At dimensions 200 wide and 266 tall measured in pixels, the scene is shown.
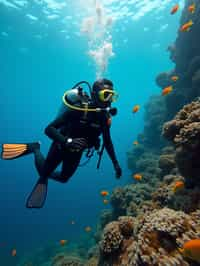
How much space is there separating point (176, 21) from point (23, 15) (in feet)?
71.6

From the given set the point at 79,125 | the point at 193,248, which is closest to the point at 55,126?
the point at 79,125

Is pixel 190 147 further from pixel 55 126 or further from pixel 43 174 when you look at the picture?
pixel 43 174

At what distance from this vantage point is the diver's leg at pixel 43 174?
548 cm

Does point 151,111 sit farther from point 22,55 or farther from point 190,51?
point 22,55

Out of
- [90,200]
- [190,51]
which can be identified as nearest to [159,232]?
[190,51]

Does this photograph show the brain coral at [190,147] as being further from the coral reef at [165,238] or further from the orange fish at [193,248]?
the orange fish at [193,248]

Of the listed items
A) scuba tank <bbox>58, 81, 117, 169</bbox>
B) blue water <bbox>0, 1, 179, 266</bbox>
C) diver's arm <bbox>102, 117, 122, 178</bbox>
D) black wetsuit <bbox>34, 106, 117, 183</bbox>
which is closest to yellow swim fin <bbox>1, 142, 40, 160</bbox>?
black wetsuit <bbox>34, 106, 117, 183</bbox>

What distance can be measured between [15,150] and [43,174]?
1.19 meters

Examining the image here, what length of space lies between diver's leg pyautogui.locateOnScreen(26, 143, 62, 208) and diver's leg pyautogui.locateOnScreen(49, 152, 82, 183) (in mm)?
211

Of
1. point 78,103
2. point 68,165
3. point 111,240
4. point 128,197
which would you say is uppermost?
point 78,103

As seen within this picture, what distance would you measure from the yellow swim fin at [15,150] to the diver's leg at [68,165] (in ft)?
3.71

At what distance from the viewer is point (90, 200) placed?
2756 inches

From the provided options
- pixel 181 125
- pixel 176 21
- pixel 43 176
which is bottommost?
pixel 43 176

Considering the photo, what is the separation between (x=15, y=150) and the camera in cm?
618
